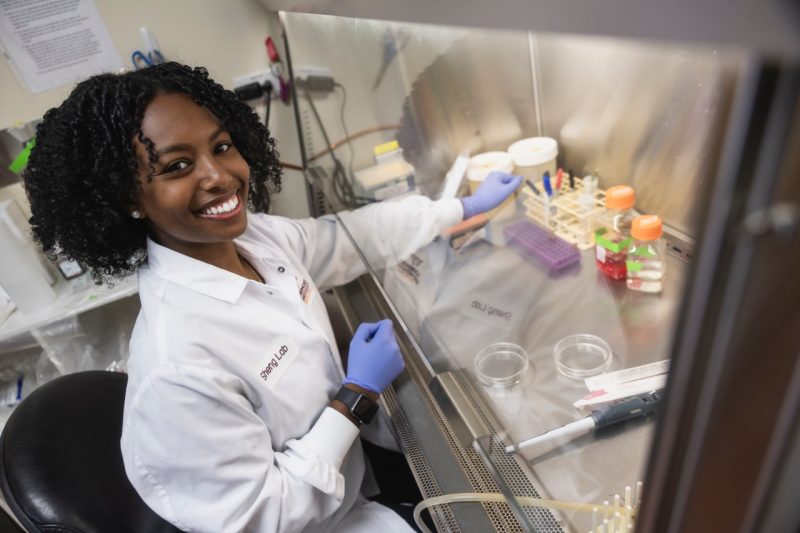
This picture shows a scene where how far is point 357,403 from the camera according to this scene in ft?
3.46

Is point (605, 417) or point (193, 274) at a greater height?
point (193, 274)

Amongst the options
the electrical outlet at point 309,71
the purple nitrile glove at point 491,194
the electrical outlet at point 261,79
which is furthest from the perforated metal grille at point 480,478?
the electrical outlet at point 261,79

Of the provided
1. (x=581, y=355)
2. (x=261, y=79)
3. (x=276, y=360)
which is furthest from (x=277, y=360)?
(x=261, y=79)

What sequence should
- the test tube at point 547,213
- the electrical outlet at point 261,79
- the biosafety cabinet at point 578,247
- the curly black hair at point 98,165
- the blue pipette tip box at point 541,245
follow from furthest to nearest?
the electrical outlet at point 261,79 < the test tube at point 547,213 < the blue pipette tip box at point 541,245 < the curly black hair at point 98,165 < the biosafety cabinet at point 578,247

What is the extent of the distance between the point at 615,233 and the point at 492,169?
44 centimetres

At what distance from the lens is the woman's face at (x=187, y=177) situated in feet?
3.03

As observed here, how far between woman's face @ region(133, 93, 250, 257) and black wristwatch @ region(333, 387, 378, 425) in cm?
43

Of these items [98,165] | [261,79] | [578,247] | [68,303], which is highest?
[98,165]

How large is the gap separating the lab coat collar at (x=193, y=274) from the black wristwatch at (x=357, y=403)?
321 mm

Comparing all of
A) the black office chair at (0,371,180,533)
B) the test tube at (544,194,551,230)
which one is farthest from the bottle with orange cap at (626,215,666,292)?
the black office chair at (0,371,180,533)

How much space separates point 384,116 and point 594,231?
74cm

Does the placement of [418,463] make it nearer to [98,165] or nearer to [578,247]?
[578,247]

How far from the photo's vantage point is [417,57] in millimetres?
1337

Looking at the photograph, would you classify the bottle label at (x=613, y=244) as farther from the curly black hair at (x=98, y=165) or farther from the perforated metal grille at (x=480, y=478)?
the curly black hair at (x=98, y=165)
